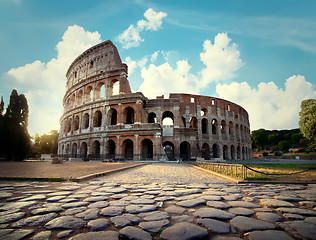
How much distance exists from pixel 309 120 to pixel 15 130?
148ft

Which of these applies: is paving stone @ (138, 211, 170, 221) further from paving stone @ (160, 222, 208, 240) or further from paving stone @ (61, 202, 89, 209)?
paving stone @ (61, 202, 89, 209)

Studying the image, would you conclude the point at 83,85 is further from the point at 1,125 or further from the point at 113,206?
the point at 113,206

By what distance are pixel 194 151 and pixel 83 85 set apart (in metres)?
20.5

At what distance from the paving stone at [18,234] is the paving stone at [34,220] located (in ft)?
0.57

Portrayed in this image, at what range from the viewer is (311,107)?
94.3 feet

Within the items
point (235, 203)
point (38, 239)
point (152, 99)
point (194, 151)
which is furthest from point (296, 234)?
point (152, 99)

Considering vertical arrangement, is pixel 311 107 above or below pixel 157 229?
above

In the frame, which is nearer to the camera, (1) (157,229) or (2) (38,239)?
(2) (38,239)

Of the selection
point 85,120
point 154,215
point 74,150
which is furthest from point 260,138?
point 154,215

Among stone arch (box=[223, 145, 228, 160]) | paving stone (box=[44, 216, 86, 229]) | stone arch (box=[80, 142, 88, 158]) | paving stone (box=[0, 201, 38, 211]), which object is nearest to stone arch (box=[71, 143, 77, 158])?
stone arch (box=[80, 142, 88, 158])

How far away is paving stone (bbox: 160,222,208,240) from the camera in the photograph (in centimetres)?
150

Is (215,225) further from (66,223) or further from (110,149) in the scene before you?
(110,149)

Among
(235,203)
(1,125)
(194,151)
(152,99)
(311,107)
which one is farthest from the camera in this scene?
(311,107)

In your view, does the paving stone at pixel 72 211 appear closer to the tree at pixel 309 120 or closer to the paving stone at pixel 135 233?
the paving stone at pixel 135 233
